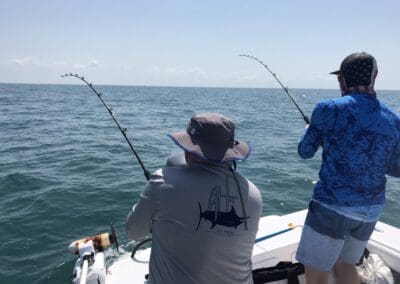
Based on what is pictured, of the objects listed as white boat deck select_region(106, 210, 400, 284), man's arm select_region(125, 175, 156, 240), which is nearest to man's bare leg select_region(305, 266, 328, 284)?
white boat deck select_region(106, 210, 400, 284)

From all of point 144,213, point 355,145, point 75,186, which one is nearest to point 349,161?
point 355,145

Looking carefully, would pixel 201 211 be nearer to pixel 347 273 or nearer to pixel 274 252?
pixel 347 273

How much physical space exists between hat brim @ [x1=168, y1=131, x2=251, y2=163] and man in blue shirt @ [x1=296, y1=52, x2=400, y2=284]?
824mm

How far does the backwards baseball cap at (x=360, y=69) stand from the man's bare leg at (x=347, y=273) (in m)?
1.32

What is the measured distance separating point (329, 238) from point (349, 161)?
21.9 inches

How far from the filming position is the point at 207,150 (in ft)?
6.24

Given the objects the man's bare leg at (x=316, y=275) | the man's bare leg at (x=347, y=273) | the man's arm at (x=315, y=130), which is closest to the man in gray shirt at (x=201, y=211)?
the man's arm at (x=315, y=130)

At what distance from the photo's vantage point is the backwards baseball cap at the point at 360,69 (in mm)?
2504

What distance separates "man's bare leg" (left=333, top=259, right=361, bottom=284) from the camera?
9.32 feet

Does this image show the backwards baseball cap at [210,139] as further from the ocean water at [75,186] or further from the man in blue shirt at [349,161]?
the ocean water at [75,186]

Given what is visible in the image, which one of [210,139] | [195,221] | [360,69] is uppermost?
[360,69]

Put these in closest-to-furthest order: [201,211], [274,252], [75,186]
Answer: [201,211] < [274,252] < [75,186]

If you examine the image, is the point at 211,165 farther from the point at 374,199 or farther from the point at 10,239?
the point at 10,239

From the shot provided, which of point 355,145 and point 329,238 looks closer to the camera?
point 355,145
